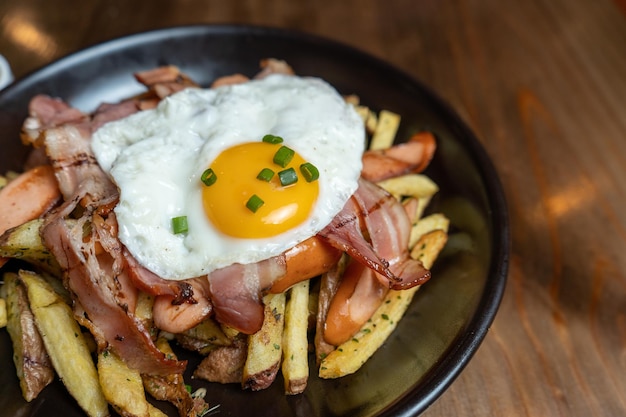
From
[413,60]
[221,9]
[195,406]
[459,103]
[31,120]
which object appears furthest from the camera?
[221,9]

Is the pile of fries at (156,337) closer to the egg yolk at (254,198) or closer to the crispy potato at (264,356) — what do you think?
the crispy potato at (264,356)

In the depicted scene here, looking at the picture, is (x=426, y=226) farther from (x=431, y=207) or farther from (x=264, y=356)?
(x=264, y=356)

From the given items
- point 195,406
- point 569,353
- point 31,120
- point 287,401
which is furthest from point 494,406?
point 31,120

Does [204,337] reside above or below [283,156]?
below

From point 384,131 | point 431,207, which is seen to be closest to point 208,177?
point 384,131

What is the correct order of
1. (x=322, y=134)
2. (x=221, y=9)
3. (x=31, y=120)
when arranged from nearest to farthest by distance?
(x=322, y=134) < (x=31, y=120) < (x=221, y=9)

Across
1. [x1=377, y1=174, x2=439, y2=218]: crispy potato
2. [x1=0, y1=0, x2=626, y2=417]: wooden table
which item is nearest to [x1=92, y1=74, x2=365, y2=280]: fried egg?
[x1=377, y1=174, x2=439, y2=218]: crispy potato

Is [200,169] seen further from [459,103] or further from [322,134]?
[459,103]

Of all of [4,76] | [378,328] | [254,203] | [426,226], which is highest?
[254,203]
